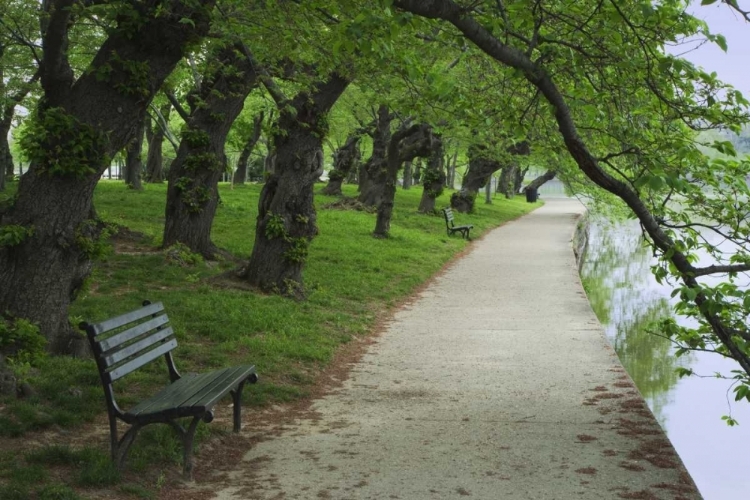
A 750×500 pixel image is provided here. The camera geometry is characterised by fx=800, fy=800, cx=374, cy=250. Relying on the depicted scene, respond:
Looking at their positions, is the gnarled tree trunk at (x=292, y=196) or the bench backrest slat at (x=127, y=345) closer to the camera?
the bench backrest slat at (x=127, y=345)

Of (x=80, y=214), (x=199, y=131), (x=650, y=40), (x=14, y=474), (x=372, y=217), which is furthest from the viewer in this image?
(x=372, y=217)

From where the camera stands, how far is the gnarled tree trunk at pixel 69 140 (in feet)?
23.0

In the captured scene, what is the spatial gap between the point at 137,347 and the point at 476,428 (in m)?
2.95

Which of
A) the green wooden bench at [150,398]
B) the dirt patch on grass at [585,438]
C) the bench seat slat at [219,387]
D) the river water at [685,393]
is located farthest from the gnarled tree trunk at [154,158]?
the dirt patch on grass at [585,438]

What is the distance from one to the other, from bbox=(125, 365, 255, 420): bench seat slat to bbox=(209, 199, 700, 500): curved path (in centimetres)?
60

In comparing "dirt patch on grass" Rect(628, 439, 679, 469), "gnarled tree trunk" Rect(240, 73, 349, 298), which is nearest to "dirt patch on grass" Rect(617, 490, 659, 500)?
"dirt patch on grass" Rect(628, 439, 679, 469)

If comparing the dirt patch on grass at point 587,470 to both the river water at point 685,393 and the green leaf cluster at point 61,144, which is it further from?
the green leaf cluster at point 61,144

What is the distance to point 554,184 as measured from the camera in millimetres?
198375

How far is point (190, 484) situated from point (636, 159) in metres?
4.18

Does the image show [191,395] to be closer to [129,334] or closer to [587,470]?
[129,334]

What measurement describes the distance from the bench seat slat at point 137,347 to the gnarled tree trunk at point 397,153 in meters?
16.3

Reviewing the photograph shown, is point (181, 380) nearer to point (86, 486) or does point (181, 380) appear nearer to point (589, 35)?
point (86, 486)

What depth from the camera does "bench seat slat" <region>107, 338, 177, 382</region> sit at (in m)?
5.24

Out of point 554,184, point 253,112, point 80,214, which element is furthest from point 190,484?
point 554,184
